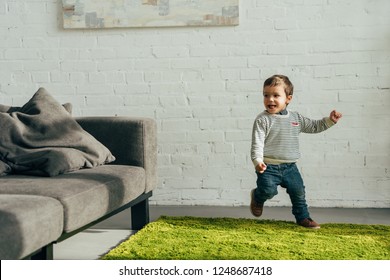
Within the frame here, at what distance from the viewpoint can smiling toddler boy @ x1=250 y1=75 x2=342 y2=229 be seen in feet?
10.8

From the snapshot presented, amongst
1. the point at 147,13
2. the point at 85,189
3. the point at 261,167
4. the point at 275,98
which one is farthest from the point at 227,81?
the point at 85,189

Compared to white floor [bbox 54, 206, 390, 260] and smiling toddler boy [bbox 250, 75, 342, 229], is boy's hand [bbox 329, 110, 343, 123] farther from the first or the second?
white floor [bbox 54, 206, 390, 260]

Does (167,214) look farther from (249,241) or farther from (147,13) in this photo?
(147,13)

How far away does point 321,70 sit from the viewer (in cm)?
398

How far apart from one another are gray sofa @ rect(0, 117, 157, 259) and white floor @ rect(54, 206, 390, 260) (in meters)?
0.18

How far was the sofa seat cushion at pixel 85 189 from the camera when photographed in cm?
237

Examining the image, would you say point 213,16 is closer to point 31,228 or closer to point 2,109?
point 2,109

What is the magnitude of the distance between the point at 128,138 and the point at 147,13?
45.4 inches

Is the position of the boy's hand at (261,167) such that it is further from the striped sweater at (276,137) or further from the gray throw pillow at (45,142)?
the gray throw pillow at (45,142)

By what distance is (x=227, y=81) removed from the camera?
160 inches

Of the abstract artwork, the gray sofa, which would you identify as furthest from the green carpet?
the abstract artwork

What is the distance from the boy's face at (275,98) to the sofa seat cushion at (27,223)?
1444 mm
